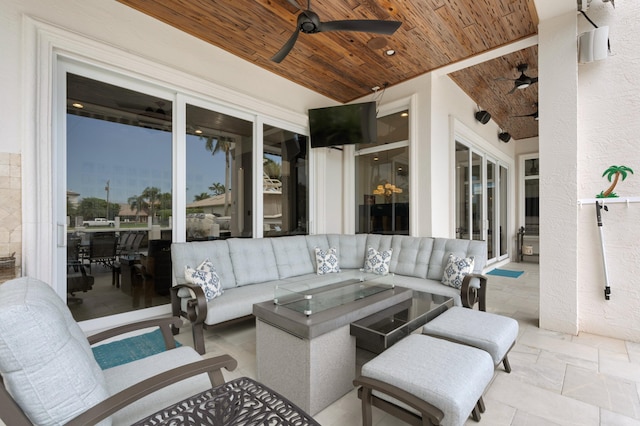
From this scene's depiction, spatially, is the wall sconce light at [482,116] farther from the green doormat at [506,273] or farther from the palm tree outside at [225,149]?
the palm tree outside at [225,149]

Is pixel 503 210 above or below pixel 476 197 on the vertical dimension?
below

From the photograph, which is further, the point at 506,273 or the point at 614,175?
the point at 506,273

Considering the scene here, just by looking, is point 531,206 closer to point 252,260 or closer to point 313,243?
point 313,243

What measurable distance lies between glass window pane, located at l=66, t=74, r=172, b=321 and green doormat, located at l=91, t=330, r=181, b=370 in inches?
17.3

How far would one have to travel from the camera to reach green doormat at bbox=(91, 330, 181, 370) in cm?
251

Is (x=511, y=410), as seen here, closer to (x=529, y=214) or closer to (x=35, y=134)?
(x=35, y=134)

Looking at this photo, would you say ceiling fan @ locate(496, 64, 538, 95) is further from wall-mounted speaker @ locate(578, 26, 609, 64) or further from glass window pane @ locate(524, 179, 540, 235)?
glass window pane @ locate(524, 179, 540, 235)

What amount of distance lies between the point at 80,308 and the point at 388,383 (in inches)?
124

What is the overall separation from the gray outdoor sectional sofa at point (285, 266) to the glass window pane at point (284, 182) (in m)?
0.63

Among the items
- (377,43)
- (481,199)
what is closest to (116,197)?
(377,43)

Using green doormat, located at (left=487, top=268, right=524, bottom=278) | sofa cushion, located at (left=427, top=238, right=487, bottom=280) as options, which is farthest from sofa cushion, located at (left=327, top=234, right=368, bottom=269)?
green doormat, located at (left=487, top=268, right=524, bottom=278)

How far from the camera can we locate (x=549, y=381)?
7.06 ft

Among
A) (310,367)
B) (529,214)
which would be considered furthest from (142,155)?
(529,214)

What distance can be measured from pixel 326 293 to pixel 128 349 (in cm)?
196
